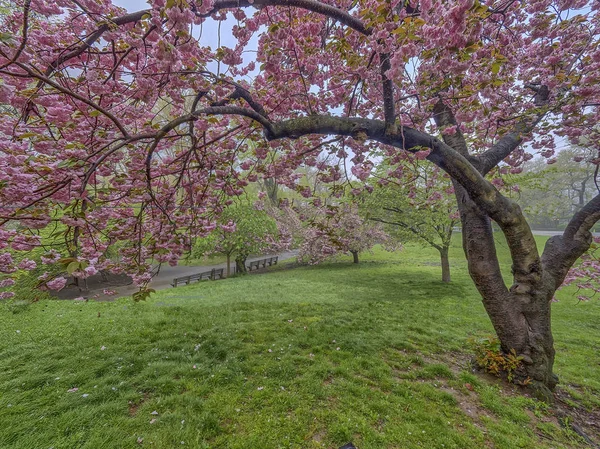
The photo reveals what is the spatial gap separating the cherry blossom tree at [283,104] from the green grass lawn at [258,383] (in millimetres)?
1554

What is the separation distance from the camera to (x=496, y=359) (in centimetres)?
420

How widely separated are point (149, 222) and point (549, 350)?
25.4 ft

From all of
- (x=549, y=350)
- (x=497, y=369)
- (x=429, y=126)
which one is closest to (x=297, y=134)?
(x=429, y=126)

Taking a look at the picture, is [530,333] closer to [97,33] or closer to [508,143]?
[508,143]

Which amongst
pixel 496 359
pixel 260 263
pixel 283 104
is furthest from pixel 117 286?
pixel 496 359

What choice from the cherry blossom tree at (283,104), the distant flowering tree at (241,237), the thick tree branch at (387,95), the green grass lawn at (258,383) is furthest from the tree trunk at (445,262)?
the thick tree branch at (387,95)

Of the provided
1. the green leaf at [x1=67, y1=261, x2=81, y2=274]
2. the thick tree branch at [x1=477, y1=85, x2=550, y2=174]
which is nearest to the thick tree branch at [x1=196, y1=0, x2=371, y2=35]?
the green leaf at [x1=67, y1=261, x2=81, y2=274]

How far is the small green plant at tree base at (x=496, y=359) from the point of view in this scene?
3991 millimetres

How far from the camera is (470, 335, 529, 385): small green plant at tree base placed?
3.99 meters

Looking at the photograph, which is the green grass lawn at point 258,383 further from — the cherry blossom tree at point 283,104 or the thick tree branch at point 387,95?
the thick tree branch at point 387,95

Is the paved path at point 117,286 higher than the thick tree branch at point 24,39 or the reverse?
the reverse

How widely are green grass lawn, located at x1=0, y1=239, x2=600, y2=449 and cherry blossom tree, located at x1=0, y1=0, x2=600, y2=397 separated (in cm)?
155

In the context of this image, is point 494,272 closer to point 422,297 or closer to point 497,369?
point 497,369

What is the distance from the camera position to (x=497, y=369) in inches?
163
